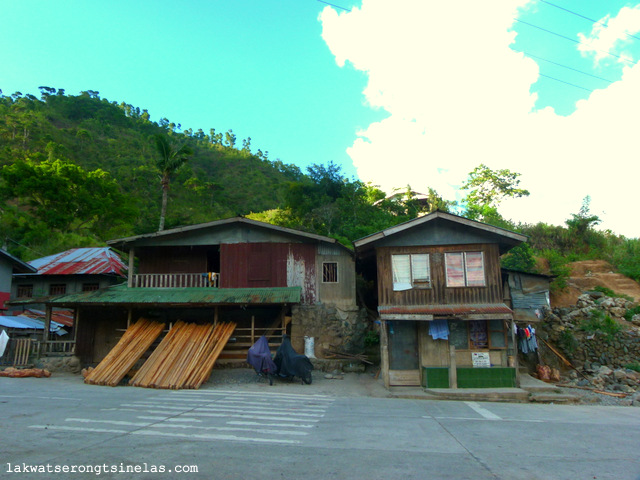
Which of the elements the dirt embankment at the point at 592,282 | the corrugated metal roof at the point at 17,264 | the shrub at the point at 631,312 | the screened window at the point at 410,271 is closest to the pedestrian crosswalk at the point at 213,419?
the screened window at the point at 410,271

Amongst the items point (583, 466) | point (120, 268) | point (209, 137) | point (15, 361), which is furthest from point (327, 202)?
point (209, 137)

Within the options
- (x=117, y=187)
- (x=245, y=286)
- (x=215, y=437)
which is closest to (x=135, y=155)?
(x=117, y=187)

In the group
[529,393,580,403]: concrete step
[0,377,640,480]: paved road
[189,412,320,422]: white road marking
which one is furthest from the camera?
[529,393,580,403]: concrete step

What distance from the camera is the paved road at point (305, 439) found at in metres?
4.88

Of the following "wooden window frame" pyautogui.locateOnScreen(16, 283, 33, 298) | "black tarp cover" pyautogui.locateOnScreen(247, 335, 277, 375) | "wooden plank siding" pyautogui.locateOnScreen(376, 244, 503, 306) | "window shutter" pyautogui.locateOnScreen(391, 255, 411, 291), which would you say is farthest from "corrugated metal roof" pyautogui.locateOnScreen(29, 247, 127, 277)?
"window shutter" pyautogui.locateOnScreen(391, 255, 411, 291)

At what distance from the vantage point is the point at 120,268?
1107 inches

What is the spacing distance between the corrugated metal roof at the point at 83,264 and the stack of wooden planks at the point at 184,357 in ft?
43.3

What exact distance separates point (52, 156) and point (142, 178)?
10.2 m

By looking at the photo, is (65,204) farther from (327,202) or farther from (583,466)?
(583,466)

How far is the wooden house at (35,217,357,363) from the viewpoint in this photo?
18328mm

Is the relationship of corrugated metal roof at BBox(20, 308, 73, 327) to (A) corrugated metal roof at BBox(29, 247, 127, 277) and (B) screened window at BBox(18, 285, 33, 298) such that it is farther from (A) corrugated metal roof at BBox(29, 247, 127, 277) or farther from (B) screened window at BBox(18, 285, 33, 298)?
(A) corrugated metal roof at BBox(29, 247, 127, 277)

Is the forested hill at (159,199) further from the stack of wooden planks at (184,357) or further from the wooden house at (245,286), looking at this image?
the stack of wooden planks at (184,357)

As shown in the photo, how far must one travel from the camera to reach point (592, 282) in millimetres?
26250

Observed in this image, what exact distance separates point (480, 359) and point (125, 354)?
13.4m
